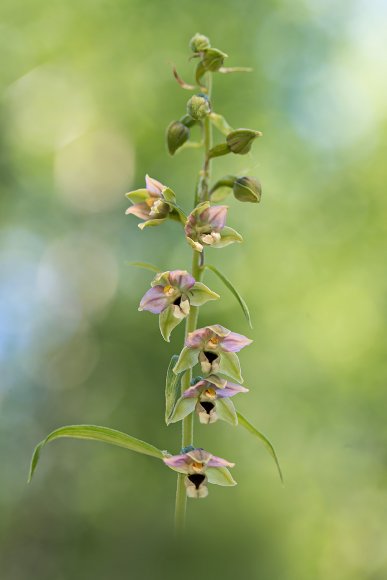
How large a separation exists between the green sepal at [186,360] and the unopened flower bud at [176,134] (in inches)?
21.4

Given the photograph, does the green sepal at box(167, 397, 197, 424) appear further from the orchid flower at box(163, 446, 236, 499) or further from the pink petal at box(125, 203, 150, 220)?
the pink petal at box(125, 203, 150, 220)

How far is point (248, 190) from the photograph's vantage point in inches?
65.9

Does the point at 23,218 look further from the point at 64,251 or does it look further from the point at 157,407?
the point at 157,407

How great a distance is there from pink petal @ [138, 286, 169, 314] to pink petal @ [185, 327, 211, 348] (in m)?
0.13

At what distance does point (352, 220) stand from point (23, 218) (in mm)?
3313

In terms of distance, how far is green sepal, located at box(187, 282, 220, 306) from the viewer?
4.99 ft

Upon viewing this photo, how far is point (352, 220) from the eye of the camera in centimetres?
736

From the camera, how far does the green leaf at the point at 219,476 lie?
1501mm

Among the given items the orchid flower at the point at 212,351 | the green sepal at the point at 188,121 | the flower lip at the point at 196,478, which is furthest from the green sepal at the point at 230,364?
the green sepal at the point at 188,121

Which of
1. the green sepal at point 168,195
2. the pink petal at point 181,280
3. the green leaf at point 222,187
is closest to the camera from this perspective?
the pink petal at point 181,280

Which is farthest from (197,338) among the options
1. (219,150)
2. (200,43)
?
(200,43)

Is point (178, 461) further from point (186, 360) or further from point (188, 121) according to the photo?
point (188, 121)

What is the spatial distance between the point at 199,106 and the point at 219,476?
2.72ft

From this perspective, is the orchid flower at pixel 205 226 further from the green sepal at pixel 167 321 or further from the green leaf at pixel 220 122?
the green leaf at pixel 220 122
